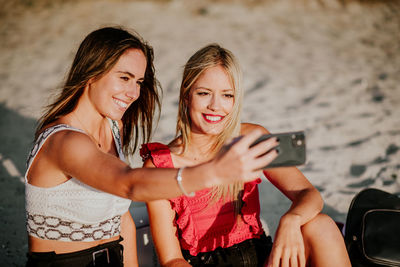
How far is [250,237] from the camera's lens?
2.17 meters

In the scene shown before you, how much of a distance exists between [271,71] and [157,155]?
18.4 ft

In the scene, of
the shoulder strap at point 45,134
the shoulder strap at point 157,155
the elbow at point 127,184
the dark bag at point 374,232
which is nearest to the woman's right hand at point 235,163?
the elbow at point 127,184

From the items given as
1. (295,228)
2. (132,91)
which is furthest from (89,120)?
(295,228)

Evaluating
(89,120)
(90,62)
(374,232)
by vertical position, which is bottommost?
(374,232)

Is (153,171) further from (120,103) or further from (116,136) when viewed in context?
(116,136)

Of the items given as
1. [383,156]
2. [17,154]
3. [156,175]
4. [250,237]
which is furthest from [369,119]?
[17,154]

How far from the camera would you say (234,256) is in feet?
6.72

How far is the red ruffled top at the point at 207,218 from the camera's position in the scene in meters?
2.04

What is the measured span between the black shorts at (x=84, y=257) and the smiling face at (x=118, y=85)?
0.82 metres

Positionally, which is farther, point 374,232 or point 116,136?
point 116,136

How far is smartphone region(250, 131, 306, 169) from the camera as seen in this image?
4.24ft

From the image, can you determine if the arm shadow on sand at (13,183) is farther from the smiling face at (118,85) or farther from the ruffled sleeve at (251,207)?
the ruffled sleeve at (251,207)

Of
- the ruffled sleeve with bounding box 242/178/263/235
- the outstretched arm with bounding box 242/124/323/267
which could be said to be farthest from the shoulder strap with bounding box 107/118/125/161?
the outstretched arm with bounding box 242/124/323/267

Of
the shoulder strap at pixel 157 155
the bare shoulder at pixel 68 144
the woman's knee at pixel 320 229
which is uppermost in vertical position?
the bare shoulder at pixel 68 144
